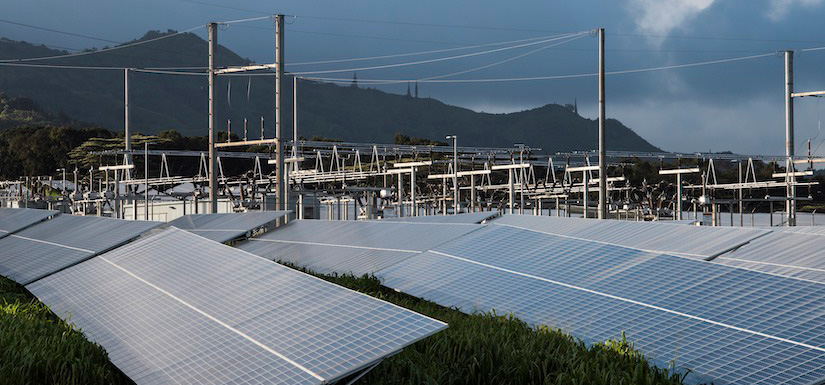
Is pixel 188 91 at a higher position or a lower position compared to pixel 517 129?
higher

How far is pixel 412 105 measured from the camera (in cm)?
12475

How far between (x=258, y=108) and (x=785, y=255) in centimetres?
13017

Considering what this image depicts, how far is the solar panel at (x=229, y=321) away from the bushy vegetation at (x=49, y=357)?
5.5 inches

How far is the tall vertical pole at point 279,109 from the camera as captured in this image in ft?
71.8

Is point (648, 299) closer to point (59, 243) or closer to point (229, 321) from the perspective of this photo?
point (229, 321)

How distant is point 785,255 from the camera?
9477 millimetres

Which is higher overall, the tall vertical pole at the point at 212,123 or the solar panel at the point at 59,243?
the tall vertical pole at the point at 212,123

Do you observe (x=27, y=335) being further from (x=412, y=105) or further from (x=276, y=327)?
(x=412, y=105)

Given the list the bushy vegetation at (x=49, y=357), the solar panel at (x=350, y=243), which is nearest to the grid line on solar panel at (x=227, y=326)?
the bushy vegetation at (x=49, y=357)

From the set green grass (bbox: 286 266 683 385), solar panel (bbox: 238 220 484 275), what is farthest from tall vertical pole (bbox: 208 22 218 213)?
green grass (bbox: 286 266 683 385)

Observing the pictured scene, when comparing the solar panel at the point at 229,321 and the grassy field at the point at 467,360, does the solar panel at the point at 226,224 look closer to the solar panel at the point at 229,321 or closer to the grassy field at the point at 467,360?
the solar panel at the point at 229,321

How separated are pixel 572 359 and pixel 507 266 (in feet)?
9.43

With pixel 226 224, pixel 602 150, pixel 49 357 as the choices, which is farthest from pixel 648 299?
pixel 602 150

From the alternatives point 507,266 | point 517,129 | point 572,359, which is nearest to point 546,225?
point 507,266
